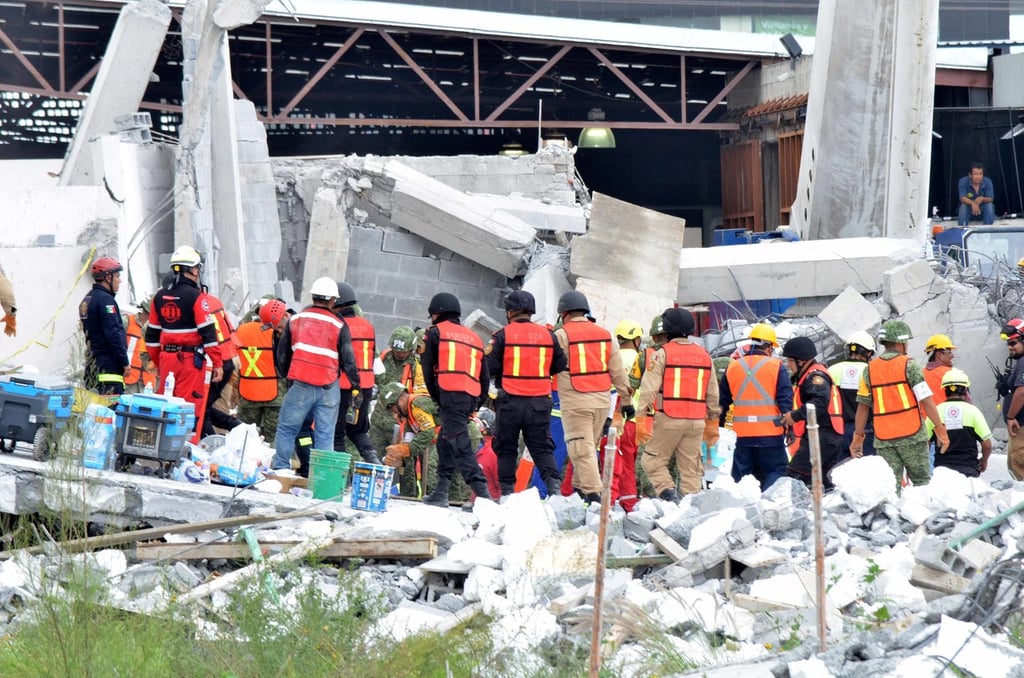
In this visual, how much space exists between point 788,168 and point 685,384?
44.3 feet

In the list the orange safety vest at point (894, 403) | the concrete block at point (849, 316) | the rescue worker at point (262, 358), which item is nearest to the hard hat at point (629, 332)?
the orange safety vest at point (894, 403)

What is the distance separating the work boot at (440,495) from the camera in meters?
9.63

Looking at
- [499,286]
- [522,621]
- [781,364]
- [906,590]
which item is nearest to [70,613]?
[522,621]

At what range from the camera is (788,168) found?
2255 cm

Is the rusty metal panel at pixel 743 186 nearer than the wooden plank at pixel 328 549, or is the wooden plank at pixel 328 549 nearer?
the wooden plank at pixel 328 549

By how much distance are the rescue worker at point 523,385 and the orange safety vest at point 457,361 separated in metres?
0.18

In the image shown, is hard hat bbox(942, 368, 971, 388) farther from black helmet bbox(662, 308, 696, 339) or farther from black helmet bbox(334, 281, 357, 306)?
black helmet bbox(334, 281, 357, 306)

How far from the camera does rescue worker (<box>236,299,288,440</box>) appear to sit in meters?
10.9

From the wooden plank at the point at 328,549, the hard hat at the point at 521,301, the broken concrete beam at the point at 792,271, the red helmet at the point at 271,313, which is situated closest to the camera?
the wooden plank at the point at 328,549

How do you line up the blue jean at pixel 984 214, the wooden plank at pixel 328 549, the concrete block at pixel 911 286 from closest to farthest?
the wooden plank at pixel 328 549 → the concrete block at pixel 911 286 → the blue jean at pixel 984 214

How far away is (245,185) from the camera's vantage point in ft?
55.3

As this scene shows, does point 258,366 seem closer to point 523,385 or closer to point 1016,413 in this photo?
point 523,385

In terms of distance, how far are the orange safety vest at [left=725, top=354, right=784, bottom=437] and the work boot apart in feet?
7.24

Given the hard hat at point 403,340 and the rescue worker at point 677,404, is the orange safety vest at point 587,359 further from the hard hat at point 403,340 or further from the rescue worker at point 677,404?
the hard hat at point 403,340
